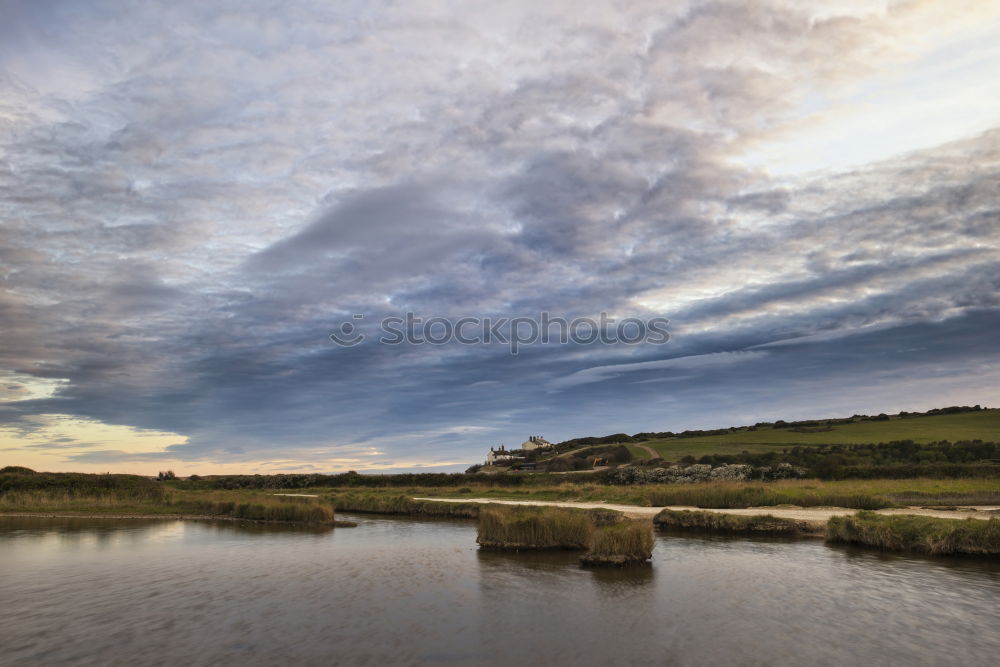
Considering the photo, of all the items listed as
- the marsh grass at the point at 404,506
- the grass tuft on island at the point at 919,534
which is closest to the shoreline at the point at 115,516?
the marsh grass at the point at 404,506

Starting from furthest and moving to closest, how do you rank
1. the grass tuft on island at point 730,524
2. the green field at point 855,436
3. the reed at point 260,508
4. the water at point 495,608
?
the green field at point 855,436
the reed at point 260,508
the grass tuft on island at point 730,524
the water at point 495,608

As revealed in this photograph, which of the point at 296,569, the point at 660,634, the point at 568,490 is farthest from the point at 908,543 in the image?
the point at 568,490

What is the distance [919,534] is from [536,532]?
1517 centimetres

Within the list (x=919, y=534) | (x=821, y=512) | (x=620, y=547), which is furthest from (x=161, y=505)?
(x=919, y=534)

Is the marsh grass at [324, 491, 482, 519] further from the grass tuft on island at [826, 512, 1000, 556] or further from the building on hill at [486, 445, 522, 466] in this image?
the building on hill at [486, 445, 522, 466]

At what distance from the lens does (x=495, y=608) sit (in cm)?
1703

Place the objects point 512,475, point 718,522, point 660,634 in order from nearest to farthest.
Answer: point 660,634 < point 718,522 < point 512,475

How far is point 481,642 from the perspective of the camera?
14.1 metres

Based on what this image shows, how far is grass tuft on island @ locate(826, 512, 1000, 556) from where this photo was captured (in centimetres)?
2280

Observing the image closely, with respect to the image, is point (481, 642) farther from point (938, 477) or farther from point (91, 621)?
point (938, 477)

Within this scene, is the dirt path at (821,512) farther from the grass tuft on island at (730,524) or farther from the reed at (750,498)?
the reed at (750,498)

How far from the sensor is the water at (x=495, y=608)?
1334 cm

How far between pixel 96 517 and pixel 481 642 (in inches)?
1727

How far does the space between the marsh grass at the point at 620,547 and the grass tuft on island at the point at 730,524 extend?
10.9 meters
